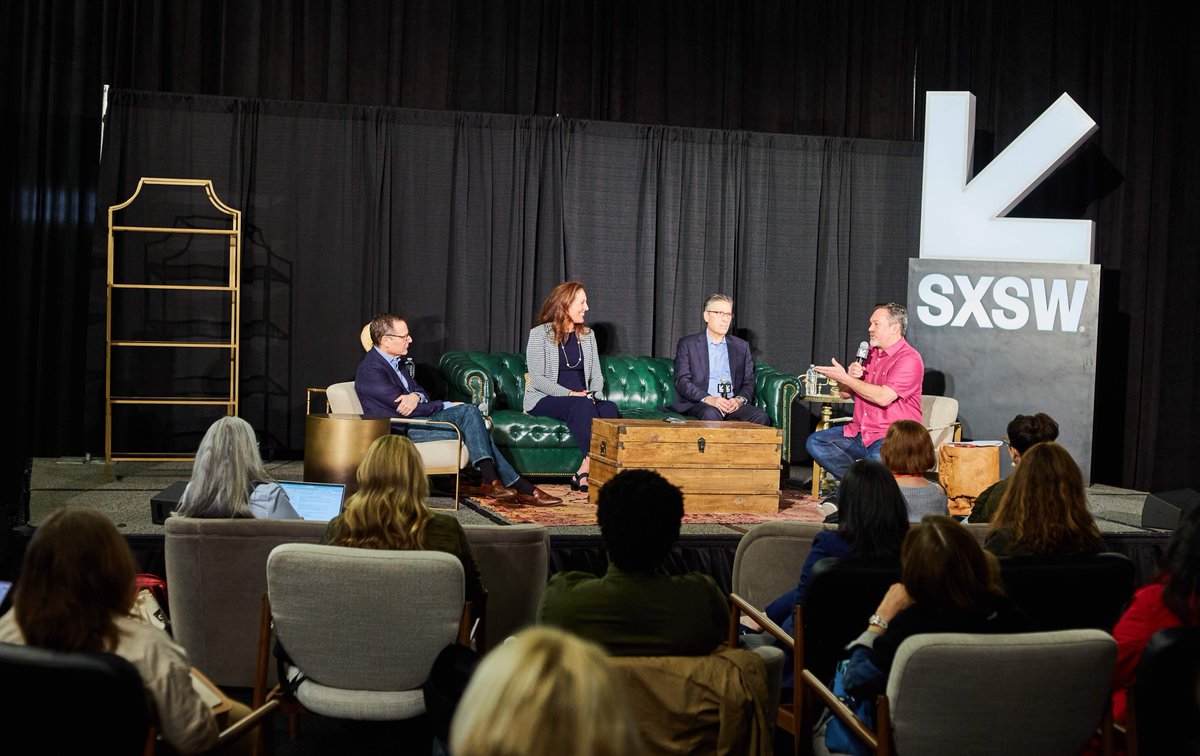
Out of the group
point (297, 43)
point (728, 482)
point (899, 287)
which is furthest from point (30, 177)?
point (899, 287)

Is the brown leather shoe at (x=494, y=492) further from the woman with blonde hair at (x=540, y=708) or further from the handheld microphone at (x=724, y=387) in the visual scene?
the woman with blonde hair at (x=540, y=708)

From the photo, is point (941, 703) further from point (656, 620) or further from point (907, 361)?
point (907, 361)

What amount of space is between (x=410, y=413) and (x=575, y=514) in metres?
1.15

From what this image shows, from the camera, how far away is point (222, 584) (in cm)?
338

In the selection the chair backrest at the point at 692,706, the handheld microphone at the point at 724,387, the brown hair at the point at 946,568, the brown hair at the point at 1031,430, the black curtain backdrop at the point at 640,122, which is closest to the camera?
the chair backrest at the point at 692,706

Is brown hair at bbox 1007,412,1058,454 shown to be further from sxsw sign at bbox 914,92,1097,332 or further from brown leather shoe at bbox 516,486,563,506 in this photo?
sxsw sign at bbox 914,92,1097,332

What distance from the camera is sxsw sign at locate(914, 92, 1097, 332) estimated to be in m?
8.11

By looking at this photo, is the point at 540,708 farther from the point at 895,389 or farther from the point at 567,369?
the point at 567,369

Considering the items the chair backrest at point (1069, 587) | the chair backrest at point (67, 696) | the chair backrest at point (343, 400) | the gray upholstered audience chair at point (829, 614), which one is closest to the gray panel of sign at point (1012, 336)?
the chair backrest at point (343, 400)

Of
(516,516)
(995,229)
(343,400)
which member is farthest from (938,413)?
(343,400)

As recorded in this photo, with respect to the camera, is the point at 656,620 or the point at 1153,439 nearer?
the point at 656,620

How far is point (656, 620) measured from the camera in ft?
7.58

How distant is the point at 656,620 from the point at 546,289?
614 centimetres

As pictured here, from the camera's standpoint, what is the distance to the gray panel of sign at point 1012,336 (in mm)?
8070
